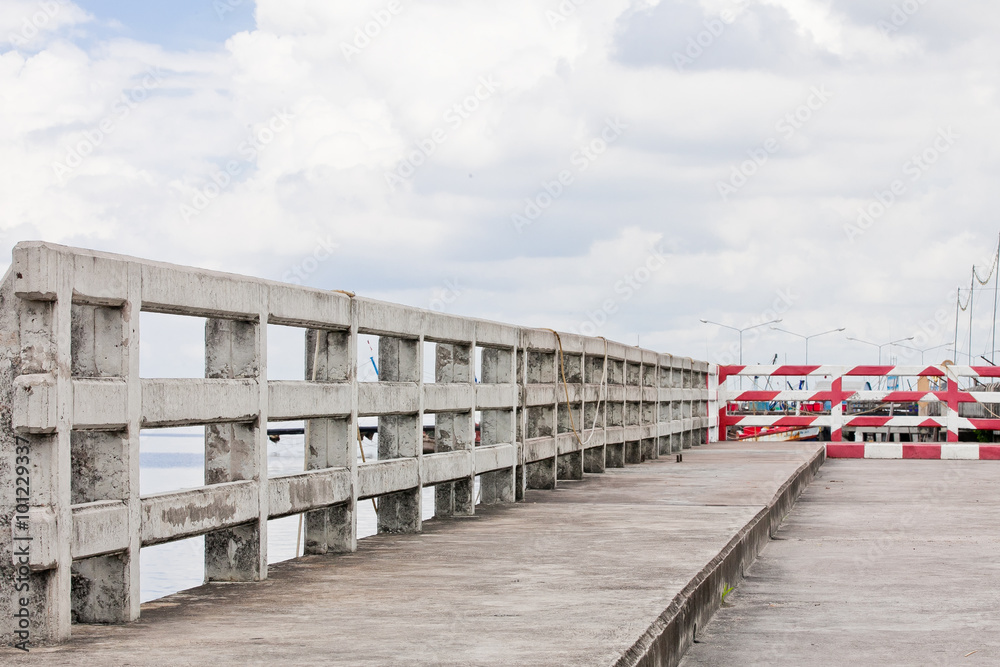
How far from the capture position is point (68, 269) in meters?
4.93

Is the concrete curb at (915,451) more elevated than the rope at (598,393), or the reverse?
the rope at (598,393)

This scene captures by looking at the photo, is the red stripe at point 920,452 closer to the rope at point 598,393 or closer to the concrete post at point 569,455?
the rope at point 598,393

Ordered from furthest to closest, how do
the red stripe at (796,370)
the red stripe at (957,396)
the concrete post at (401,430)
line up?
1. the red stripe at (796,370)
2. the red stripe at (957,396)
3. the concrete post at (401,430)

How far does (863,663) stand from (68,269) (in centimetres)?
367

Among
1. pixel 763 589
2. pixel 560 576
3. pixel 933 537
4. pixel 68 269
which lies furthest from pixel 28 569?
pixel 933 537

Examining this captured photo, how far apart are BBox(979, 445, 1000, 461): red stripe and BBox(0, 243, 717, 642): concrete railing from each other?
13.2 meters

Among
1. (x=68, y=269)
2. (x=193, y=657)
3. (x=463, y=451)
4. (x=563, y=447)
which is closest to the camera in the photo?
(x=193, y=657)

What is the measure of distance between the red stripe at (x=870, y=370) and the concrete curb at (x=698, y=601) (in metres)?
12.6

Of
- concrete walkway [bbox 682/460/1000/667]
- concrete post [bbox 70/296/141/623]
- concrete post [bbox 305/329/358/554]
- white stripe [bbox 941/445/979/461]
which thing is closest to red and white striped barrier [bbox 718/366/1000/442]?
white stripe [bbox 941/445/979/461]

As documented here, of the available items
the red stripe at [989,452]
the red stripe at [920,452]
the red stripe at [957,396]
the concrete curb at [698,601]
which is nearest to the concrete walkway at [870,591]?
the concrete curb at [698,601]

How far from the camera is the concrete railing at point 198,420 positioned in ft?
15.7

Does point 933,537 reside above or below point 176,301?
below

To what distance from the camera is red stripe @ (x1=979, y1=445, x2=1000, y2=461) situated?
858 inches

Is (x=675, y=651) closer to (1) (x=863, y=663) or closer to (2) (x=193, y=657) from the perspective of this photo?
(1) (x=863, y=663)
